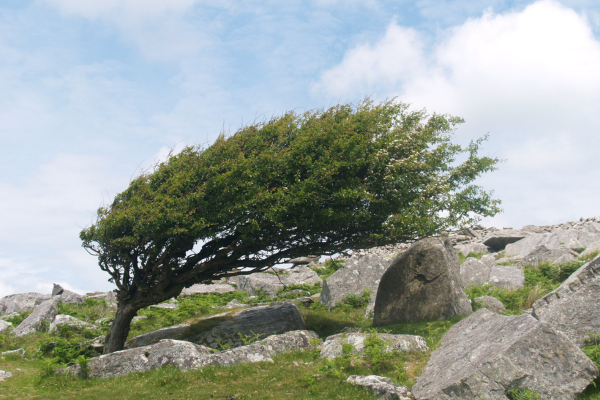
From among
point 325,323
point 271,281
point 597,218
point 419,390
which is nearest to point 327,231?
point 325,323

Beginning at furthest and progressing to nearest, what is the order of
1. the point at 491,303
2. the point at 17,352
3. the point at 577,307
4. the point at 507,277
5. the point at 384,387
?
1. the point at 507,277
2. the point at 17,352
3. the point at 491,303
4. the point at 577,307
5. the point at 384,387

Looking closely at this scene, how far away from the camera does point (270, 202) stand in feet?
66.1

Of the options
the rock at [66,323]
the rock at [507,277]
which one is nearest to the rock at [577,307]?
the rock at [507,277]

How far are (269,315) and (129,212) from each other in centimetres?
915

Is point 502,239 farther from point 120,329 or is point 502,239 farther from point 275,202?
point 120,329

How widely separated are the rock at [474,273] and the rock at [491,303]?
625cm

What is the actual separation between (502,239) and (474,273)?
23292 millimetres

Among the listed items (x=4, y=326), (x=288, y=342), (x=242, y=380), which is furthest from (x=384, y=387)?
(x=4, y=326)

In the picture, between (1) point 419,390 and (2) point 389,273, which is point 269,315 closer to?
(2) point 389,273

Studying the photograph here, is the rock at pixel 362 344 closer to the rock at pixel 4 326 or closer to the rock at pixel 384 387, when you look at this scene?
the rock at pixel 384 387

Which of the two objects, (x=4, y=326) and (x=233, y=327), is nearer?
(x=233, y=327)

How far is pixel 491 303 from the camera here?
903 inches

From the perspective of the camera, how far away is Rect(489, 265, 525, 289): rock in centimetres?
2789

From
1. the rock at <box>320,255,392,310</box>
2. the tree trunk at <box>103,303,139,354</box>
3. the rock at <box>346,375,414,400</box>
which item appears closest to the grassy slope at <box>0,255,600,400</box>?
the rock at <box>346,375,414,400</box>
